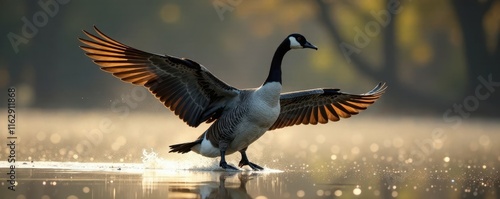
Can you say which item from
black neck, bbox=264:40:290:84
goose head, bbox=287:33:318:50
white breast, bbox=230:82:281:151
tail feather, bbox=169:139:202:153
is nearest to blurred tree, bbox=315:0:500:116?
goose head, bbox=287:33:318:50

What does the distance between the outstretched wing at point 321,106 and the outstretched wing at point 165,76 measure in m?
1.30

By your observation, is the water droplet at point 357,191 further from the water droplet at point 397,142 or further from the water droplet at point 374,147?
the water droplet at point 397,142

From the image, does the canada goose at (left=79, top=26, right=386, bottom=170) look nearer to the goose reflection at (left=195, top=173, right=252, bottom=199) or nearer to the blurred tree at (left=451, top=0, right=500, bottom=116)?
the goose reflection at (left=195, top=173, right=252, bottom=199)

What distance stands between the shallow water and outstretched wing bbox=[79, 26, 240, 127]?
2.80ft

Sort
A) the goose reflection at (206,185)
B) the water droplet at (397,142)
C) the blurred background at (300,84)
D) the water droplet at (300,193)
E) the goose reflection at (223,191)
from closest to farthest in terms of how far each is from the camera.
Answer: the goose reflection at (223,191) < the goose reflection at (206,185) < the water droplet at (300,193) < the blurred background at (300,84) < the water droplet at (397,142)

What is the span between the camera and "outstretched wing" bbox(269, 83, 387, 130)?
625 inches

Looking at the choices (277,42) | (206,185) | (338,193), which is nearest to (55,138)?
(206,185)

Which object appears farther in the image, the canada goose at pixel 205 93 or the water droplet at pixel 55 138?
the water droplet at pixel 55 138

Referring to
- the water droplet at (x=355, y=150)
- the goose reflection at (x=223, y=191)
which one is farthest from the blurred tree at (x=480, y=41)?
the goose reflection at (x=223, y=191)

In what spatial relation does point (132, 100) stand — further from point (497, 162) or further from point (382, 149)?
point (497, 162)

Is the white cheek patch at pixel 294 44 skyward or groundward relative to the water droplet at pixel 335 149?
skyward

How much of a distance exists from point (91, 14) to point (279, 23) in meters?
9.21

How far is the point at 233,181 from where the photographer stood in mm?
12594

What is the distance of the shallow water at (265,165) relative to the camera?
11391 mm
